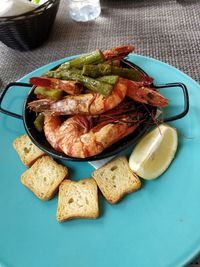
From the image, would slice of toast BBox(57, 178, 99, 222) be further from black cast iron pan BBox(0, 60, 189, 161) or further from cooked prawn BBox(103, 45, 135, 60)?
cooked prawn BBox(103, 45, 135, 60)

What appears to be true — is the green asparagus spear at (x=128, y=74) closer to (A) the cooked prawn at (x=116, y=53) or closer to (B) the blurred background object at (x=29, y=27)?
(A) the cooked prawn at (x=116, y=53)

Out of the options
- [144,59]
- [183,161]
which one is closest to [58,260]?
[183,161]

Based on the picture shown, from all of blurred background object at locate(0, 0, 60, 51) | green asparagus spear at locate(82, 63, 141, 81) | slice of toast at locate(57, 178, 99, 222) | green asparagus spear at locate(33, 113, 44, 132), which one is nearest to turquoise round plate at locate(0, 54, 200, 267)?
slice of toast at locate(57, 178, 99, 222)

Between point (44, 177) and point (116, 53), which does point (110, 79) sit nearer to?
point (116, 53)

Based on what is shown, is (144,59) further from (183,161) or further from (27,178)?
(27,178)

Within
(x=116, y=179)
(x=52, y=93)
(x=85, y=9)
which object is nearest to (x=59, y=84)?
(x=52, y=93)

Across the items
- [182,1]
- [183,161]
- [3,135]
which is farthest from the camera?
[182,1]
